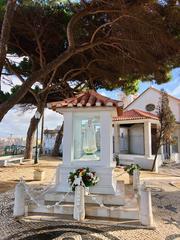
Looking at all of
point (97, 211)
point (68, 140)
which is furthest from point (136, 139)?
point (97, 211)

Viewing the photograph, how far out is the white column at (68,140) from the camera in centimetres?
669

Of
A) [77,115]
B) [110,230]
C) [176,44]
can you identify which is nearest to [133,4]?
[176,44]

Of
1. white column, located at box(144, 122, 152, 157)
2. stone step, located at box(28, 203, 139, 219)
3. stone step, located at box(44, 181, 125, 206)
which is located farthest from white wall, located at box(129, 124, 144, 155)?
stone step, located at box(28, 203, 139, 219)

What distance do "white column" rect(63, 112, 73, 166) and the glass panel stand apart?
0.17m

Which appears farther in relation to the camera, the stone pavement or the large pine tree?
the large pine tree

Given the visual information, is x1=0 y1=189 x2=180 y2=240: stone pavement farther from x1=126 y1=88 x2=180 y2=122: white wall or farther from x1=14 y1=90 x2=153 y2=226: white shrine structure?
x1=126 y1=88 x2=180 y2=122: white wall

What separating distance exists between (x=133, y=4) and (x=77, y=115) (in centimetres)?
477

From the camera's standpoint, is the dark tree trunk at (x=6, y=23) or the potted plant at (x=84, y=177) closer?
the potted plant at (x=84, y=177)

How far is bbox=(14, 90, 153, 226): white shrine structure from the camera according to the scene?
5.65 metres

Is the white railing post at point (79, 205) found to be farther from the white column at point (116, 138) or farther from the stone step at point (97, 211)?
the white column at point (116, 138)

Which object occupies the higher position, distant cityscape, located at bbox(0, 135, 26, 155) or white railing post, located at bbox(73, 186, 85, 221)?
distant cityscape, located at bbox(0, 135, 26, 155)

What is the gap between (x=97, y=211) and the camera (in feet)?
18.4

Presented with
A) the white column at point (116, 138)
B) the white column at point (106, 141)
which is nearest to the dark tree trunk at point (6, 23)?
the white column at point (106, 141)

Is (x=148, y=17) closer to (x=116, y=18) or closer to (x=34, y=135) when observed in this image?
(x=116, y=18)
